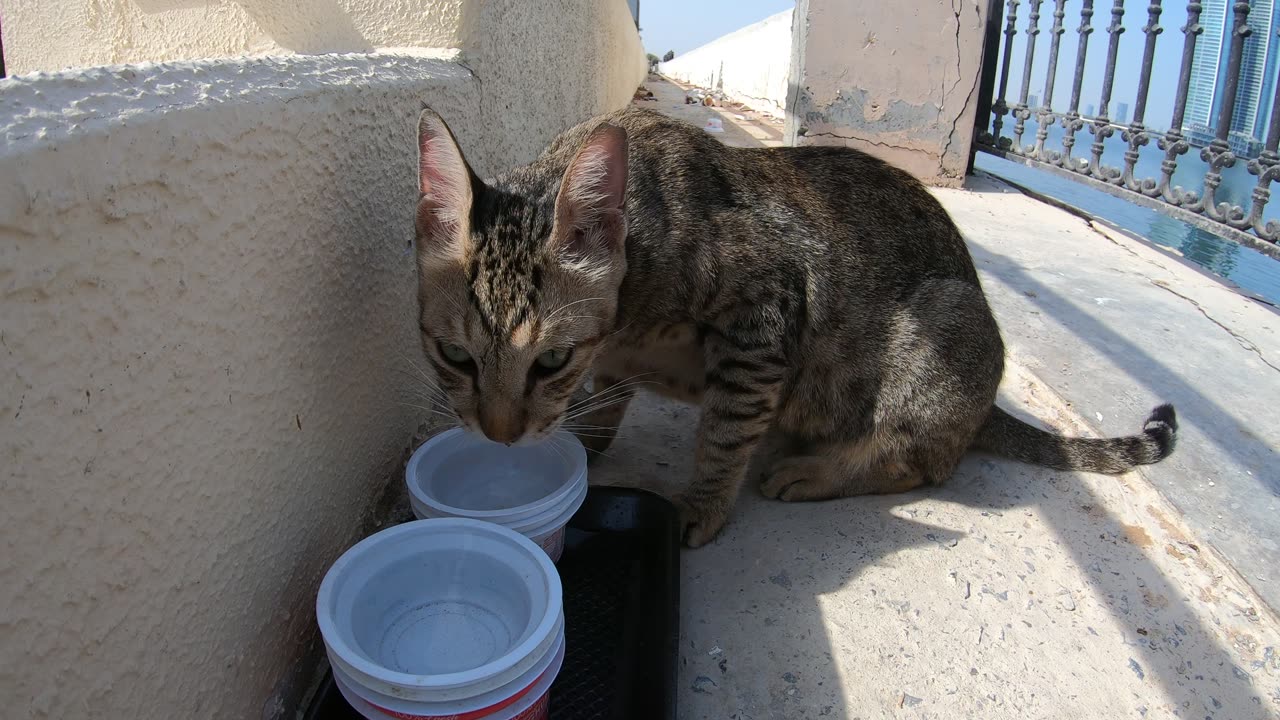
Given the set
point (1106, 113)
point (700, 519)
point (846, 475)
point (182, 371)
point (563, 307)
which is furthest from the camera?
point (1106, 113)

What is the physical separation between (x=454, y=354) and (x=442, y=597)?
0.58 m

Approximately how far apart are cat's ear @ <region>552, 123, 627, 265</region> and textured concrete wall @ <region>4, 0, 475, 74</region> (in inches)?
39.2

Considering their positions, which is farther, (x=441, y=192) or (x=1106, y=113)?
(x=1106, y=113)

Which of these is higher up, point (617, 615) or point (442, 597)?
point (442, 597)

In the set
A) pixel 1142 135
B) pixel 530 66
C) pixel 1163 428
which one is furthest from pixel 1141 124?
pixel 530 66

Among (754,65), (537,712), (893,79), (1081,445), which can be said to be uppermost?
(754,65)

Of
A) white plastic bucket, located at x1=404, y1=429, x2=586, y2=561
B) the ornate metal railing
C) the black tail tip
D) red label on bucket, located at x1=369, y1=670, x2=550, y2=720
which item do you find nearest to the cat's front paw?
white plastic bucket, located at x1=404, y1=429, x2=586, y2=561

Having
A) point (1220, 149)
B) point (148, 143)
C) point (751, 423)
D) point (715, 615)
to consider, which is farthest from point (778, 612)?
point (1220, 149)

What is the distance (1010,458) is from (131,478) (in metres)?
2.71

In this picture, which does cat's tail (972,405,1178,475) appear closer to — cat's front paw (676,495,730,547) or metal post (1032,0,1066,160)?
cat's front paw (676,495,730,547)

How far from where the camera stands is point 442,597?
6.02 feet

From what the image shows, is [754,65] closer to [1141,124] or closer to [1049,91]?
[1049,91]

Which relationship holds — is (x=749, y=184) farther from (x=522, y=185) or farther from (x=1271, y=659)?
(x=1271, y=659)

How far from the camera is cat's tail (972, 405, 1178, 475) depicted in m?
2.69
